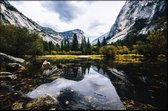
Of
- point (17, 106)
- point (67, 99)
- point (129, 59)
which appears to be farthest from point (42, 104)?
point (129, 59)

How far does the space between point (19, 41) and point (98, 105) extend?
63.9m

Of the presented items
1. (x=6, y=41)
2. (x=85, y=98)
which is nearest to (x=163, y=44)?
(x=6, y=41)

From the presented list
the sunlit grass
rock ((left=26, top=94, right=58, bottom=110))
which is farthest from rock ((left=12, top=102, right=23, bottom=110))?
the sunlit grass

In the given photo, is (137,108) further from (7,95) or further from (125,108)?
(7,95)

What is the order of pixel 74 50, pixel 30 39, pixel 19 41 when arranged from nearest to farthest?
pixel 19 41
pixel 30 39
pixel 74 50

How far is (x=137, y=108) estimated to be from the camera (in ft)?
51.8

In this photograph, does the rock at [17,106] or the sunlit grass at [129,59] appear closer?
the rock at [17,106]

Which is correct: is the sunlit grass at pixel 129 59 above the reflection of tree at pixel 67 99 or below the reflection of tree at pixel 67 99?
above

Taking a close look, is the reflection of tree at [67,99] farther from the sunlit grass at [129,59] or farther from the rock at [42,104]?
the sunlit grass at [129,59]

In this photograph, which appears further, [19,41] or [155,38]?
[155,38]

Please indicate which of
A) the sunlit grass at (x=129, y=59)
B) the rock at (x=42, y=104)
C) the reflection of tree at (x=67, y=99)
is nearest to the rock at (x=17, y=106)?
the rock at (x=42, y=104)

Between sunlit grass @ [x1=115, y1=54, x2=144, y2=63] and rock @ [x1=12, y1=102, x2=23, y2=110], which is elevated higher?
sunlit grass @ [x1=115, y1=54, x2=144, y2=63]

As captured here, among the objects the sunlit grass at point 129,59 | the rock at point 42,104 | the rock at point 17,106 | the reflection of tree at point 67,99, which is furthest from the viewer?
the sunlit grass at point 129,59

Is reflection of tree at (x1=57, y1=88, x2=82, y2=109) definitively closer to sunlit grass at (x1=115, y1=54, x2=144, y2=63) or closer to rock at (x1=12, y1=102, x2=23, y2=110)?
rock at (x1=12, y1=102, x2=23, y2=110)
